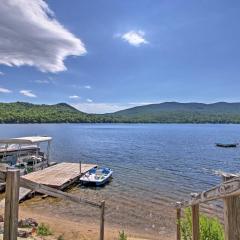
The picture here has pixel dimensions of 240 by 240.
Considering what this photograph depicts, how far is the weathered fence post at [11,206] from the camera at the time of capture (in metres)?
3.23

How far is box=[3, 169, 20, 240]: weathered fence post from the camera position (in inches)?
127

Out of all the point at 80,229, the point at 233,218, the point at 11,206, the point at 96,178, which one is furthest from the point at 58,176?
the point at 233,218

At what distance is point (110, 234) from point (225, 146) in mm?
57625

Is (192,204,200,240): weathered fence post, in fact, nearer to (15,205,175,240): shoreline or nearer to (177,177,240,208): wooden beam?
(177,177,240,208): wooden beam

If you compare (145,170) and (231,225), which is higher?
(231,225)

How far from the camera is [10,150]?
35.9 meters

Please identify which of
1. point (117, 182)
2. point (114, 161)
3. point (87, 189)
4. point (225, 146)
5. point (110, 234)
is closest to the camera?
point (110, 234)

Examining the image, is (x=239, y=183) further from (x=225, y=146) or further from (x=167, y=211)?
(x=225, y=146)

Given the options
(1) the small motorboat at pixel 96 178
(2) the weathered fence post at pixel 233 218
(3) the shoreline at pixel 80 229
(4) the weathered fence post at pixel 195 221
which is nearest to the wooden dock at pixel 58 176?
(1) the small motorboat at pixel 96 178

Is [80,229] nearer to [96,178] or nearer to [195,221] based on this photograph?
[96,178]

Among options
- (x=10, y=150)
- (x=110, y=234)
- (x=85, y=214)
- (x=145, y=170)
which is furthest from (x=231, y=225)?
(x=10, y=150)

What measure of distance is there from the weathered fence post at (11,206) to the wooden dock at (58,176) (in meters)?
17.4

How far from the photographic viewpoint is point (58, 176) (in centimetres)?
2391

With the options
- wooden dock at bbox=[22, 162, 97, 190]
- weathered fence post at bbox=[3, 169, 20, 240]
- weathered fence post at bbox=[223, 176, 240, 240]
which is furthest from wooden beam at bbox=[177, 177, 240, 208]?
wooden dock at bbox=[22, 162, 97, 190]
